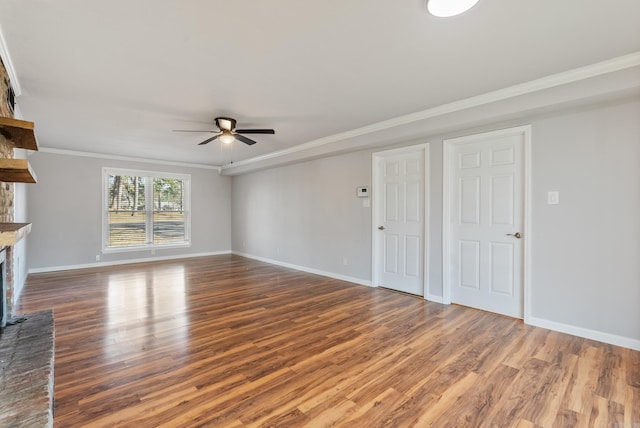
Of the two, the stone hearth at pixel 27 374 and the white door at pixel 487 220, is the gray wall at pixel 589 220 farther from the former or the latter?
the stone hearth at pixel 27 374

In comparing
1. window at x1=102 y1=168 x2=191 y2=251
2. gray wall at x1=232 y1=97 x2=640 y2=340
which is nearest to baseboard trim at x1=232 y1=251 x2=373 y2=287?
gray wall at x1=232 y1=97 x2=640 y2=340

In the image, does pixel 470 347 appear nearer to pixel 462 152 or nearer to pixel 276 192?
pixel 462 152

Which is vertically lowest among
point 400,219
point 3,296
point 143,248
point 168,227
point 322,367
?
point 322,367

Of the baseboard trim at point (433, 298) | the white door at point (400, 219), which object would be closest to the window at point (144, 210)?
the white door at point (400, 219)

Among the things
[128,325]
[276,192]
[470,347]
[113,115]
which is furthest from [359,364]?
[276,192]

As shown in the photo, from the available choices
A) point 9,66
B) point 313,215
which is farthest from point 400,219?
point 9,66

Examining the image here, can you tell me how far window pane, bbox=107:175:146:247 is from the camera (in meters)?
6.75

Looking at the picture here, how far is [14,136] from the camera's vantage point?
2080mm

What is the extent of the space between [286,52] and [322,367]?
250 cm

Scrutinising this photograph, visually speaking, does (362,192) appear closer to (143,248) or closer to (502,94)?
(502,94)

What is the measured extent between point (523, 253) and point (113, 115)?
524cm

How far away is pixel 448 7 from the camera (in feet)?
6.00

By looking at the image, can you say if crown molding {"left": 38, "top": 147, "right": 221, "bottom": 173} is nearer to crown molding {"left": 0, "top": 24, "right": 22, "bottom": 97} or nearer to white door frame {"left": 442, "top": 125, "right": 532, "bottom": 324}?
crown molding {"left": 0, "top": 24, "right": 22, "bottom": 97}

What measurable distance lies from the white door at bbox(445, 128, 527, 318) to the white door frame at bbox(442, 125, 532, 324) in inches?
0.5
